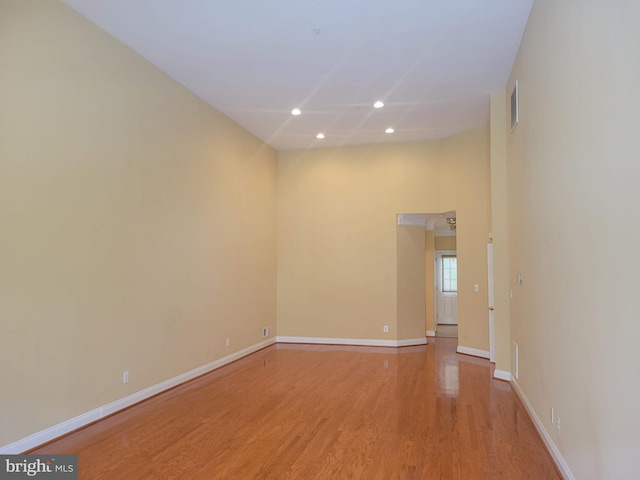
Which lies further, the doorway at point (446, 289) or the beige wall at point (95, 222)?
the doorway at point (446, 289)

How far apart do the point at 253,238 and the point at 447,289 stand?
6.32m

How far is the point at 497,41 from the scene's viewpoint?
171 inches

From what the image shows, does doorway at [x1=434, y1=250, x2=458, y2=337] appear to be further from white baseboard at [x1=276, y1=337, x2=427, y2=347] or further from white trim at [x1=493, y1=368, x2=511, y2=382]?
white trim at [x1=493, y1=368, x2=511, y2=382]

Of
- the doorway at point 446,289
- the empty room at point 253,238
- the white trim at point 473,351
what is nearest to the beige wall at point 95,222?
the empty room at point 253,238

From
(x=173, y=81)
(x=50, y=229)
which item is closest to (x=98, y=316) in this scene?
(x=50, y=229)

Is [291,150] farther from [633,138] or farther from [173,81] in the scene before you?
[633,138]

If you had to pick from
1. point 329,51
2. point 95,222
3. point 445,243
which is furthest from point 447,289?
point 95,222

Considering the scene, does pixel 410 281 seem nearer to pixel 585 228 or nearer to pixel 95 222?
pixel 95 222

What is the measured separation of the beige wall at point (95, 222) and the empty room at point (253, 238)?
0.8 inches

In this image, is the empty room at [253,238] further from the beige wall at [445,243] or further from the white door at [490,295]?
the beige wall at [445,243]

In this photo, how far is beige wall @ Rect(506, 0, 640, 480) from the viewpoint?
1.85m

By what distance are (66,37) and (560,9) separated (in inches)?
149

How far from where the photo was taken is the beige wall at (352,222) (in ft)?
25.7

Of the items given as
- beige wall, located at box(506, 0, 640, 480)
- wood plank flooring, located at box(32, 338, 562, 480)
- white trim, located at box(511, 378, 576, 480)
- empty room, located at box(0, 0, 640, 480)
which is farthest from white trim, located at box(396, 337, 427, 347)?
beige wall, located at box(506, 0, 640, 480)
